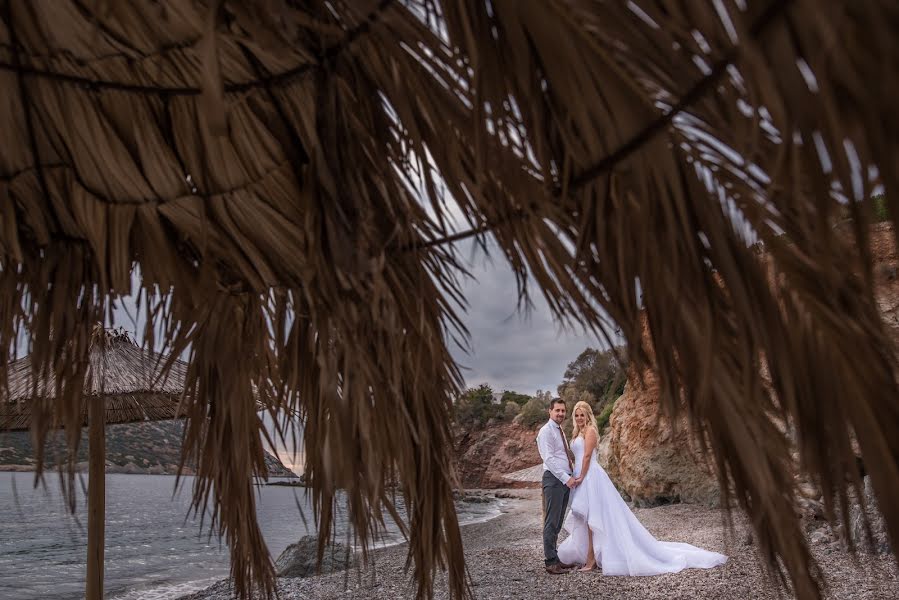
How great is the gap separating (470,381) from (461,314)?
0.51ft

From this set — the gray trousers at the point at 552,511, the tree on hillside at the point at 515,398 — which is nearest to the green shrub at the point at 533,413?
the tree on hillside at the point at 515,398

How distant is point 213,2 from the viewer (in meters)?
0.69

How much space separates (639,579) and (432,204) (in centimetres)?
375

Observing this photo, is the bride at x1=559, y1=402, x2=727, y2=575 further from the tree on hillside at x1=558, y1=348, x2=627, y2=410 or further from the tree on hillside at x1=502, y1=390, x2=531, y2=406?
the tree on hillside at x1=502, y1=390, x2=531, y2=406

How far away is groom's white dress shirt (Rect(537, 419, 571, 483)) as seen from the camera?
15.1 ft

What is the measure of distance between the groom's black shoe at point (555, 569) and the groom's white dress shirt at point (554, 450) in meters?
0.59

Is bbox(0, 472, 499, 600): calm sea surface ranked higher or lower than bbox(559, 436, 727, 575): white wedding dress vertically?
lower

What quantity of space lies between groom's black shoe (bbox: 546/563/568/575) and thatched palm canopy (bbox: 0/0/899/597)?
11.2ft

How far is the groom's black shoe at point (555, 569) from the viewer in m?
4.55

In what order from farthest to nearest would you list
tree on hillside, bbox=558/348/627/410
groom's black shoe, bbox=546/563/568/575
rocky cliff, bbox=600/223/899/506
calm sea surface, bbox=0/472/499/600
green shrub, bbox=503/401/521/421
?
green shrub, bbox=503/401/521/421
tree on hillside, bbox=558/348/627/410
calm sea surface, bbox=0/472/499/600
rocky cliff, bbox=600/223/899/506
groom's black shoe, bbox=546/563/568/575

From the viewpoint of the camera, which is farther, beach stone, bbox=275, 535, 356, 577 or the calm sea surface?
the calm sea surface

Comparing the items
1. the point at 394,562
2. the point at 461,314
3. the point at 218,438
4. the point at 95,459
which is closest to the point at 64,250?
the point at 218,438

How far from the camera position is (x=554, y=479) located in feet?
15.5

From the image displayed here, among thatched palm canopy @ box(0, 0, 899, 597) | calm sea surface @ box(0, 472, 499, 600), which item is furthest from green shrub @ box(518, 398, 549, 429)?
thatched palm canopy @ box(0, 0, 899, 597)
